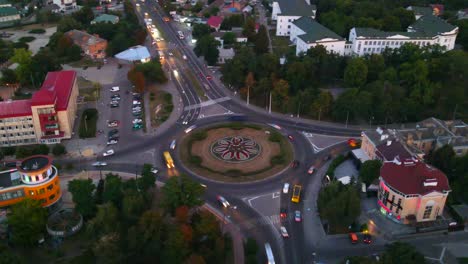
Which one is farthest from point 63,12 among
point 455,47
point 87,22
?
point 455,47

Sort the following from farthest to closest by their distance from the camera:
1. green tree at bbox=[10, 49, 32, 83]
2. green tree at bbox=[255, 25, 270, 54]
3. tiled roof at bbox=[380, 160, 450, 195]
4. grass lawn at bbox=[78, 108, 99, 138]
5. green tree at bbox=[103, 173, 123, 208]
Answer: green tree at bbox=[255, 25, 270, 54], green tree at bbox=[10, 49, 32, 83], grass lawn at bbox=[78, 108, 99, 138], green tree at bbox=[103, 173, 123, 208], tiled roof at bbox=[380, 160, 450, 195]

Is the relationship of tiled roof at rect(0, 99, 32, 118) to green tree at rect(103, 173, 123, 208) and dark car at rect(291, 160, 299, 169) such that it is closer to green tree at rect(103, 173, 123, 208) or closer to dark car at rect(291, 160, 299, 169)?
green tree at rect(103, 173, 123, 208)

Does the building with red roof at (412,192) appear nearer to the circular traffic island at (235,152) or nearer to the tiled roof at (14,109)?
the circular traffic island at (235,152)

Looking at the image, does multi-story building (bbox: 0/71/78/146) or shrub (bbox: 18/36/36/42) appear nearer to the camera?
multi-story building (bbox: 0/71/78/146)

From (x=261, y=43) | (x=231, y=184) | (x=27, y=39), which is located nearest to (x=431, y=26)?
(x=261, y=43)

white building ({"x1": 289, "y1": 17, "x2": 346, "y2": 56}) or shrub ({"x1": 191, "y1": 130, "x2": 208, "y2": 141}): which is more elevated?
white building ({"x1": 289, "y1": 17, "x2": 346, "y2": 56})

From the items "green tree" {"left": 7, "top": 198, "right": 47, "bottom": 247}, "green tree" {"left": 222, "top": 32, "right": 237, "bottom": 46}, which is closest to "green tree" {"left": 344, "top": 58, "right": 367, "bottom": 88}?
"green tree" {"left": 222, "top": 32, "right": 237, "bottom": 46}

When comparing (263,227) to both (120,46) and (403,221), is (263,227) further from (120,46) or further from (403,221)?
(120,46)

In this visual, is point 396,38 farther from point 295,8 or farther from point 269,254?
point 269,254
